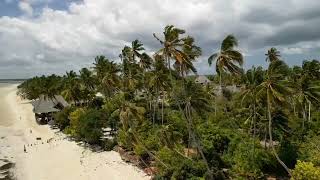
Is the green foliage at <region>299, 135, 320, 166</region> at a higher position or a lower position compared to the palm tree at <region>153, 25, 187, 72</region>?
lower

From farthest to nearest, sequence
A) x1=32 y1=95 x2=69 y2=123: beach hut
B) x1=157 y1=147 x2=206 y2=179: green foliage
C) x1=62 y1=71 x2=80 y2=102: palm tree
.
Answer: x1=32 y1=95 x2=69 y2=123: beach hut
x1=62 y1=71 x2=80 y2=102: palm tree
x1=157 y1=147 x2=206 y2=179: green foliage

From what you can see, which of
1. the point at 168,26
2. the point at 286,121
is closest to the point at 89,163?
the point at 168,26

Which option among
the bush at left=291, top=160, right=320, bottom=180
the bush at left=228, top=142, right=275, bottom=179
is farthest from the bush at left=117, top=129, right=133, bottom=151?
the bush at left=291, top=160, right=320, bottom=180

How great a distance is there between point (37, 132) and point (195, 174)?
45168 mm

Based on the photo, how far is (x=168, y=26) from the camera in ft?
135

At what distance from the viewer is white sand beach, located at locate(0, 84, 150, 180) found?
45500 millimetres

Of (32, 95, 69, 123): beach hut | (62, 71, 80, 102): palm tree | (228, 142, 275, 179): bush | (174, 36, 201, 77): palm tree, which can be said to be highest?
(174, 36, 201, 77): palm tree

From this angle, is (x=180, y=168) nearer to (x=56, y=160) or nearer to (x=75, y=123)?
(x=56, y=160)

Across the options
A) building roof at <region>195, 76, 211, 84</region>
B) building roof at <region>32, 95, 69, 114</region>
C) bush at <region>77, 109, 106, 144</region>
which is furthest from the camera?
building roof at <region>195, 76, 211, 84</region>

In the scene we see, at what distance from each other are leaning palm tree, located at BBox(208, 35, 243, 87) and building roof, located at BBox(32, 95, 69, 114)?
4831 centimetres

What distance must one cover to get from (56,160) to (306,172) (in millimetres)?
31660

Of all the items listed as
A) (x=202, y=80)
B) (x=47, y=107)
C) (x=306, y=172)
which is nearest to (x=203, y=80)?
(x=202, y=80)

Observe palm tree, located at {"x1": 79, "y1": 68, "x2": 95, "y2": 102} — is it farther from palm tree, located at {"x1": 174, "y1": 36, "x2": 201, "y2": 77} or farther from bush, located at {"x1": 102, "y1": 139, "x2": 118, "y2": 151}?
palm tree, located at {"x1": 174, "y1": 36, "x2": 201, "y2": 77}

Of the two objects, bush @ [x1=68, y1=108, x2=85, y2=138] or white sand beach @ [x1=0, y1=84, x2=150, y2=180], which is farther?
bush @ [x1=68, y1=108, x2=85, y2=138]
